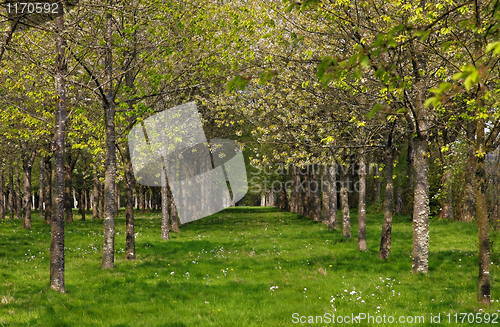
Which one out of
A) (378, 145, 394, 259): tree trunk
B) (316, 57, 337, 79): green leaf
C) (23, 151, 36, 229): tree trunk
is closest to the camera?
(316, 57, 337, 79): green leaf

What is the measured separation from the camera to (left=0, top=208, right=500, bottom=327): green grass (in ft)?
29.6

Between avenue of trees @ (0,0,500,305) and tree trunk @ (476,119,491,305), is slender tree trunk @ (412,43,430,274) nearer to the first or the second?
avenue of trees @ (0,0,500,305)

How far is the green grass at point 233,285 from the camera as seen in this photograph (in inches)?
355

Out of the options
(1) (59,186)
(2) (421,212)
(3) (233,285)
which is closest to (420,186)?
(2) (421,212)

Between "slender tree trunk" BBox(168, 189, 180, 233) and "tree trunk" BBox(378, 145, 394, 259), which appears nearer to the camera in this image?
"tree trunk" BBox(378, 145, 394, 259)

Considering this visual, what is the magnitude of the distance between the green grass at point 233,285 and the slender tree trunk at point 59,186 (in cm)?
55

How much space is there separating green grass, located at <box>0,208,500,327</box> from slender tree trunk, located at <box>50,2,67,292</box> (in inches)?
21.8

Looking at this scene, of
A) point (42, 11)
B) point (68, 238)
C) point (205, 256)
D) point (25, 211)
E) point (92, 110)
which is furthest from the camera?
point (25, 211)

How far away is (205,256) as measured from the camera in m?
17.6

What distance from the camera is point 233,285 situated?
12156mm

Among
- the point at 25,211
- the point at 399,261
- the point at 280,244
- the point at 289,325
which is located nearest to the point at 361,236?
the point at 399,261

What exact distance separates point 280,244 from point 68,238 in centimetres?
1256

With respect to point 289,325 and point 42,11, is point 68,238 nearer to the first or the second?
point 42,11

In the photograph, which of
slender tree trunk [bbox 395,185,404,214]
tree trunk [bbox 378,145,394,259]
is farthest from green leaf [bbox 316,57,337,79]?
slender tree trunk [bbox 395,185,404,214]
